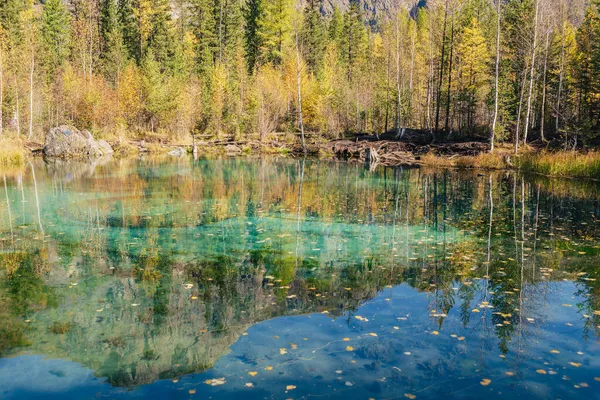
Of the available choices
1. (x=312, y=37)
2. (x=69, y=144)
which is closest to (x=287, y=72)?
(x=312, y=37)

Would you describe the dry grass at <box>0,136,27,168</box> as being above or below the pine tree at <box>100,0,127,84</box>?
below

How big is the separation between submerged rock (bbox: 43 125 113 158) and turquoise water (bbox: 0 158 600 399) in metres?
25.4

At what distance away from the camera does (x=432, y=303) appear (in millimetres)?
8234

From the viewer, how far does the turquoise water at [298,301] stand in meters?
5.78

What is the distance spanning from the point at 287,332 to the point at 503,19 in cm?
4605

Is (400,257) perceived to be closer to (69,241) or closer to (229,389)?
(229,389)

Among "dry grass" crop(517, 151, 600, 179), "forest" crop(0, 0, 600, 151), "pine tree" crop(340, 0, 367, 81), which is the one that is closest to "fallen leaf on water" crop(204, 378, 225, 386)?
"dry grass" crop(517, 151, 600, 179)

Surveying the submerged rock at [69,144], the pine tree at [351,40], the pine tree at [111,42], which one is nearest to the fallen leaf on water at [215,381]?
the submerged rock at [69,144]

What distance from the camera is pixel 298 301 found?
8312mm

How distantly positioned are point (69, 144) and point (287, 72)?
25227mm

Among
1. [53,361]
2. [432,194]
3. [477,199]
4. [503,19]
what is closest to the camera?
[53,361]

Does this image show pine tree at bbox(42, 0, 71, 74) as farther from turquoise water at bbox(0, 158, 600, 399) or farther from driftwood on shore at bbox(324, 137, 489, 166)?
turquoise water at bbox(0, 158, 600, 399)

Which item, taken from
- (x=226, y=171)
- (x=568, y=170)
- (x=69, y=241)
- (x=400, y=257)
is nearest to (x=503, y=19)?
(x=568, y=170)

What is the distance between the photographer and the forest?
1559 inches
